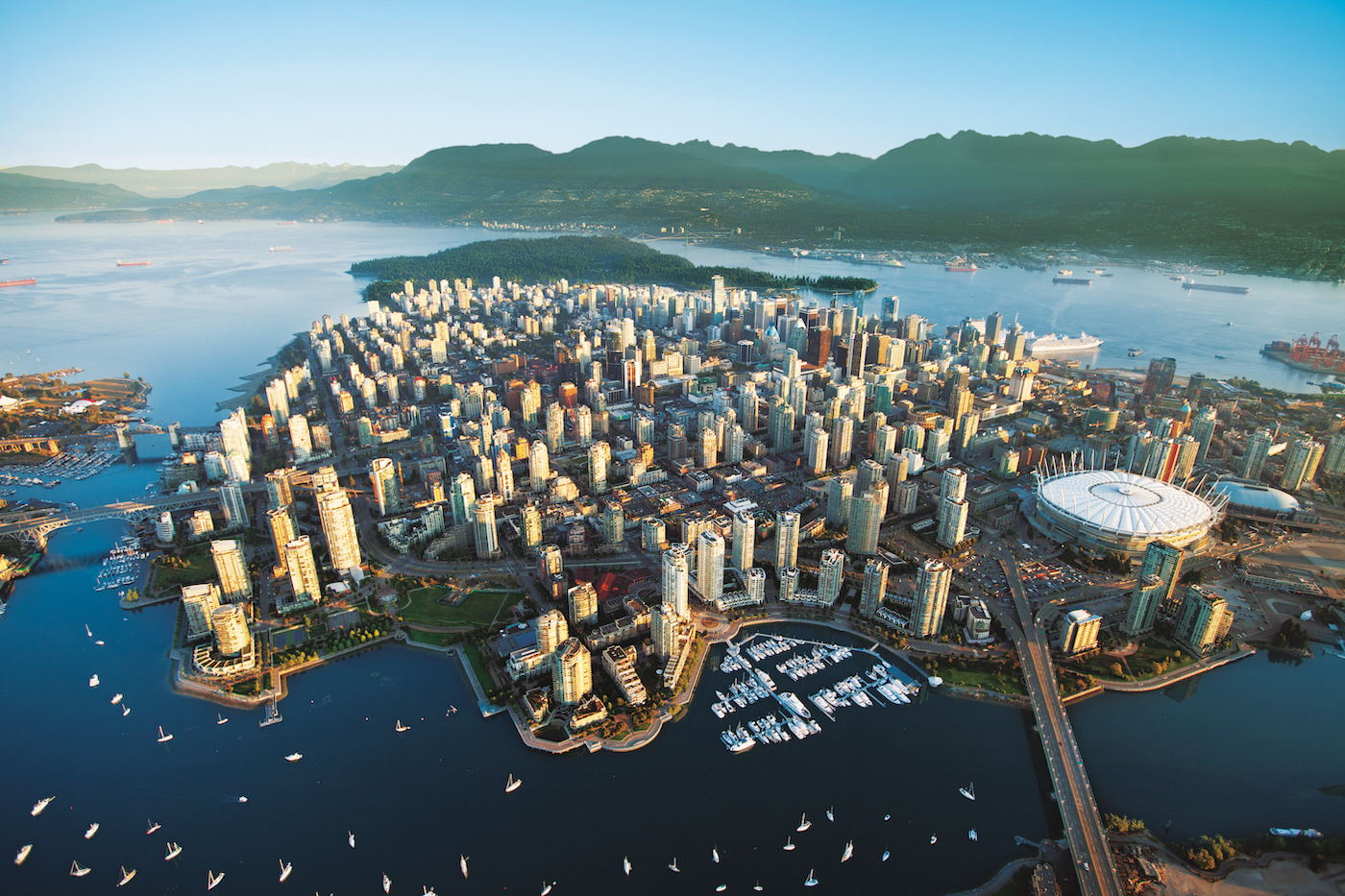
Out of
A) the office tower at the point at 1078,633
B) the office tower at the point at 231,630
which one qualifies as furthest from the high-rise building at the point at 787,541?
the office tower at the point at 231,630

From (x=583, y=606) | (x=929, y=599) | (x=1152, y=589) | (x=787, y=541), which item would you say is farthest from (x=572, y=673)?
(x=1152, y=589)

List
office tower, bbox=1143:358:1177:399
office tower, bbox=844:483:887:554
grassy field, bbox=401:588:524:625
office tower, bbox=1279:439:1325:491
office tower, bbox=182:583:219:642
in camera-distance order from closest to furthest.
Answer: office tower, bbox=182:583:219:642, grassy field, bbox=401:588:524:625, office tower, bbox=844:483:887:554, office tower, bbox=1279:439:1325:491, office tower, bbox=1143:358:1177:399

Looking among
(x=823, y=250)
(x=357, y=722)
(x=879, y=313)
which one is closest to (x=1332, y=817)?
(x=357, y=722)

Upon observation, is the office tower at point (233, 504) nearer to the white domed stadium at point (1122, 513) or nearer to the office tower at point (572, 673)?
the office tower at point (572, 673)

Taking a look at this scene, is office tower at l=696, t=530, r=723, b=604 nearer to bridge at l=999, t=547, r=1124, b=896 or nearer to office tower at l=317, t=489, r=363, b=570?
bridge at l=999, t=547, r=1124, b=896

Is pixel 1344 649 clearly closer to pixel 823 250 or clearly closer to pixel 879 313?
pixel 879 313

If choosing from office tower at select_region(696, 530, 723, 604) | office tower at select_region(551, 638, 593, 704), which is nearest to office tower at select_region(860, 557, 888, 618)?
office tower at select_region(696, 530, 723, 604)
